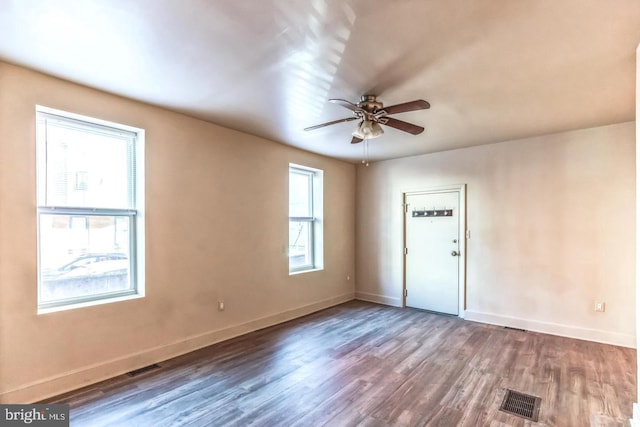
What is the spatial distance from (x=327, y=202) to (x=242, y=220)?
1.86 metres

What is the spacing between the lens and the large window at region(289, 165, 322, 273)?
5.20 m

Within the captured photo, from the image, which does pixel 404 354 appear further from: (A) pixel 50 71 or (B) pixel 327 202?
(A) pixel 50 71

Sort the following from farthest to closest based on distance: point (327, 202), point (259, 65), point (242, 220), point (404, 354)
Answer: point (327, 202) → point (242, 220) → point (404, 354) → point (259, 65)

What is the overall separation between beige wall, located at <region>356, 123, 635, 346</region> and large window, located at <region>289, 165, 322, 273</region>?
5.81 ft

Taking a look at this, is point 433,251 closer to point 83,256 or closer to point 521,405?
point 521,405

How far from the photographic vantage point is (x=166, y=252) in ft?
11.2

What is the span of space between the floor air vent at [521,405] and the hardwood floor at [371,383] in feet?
0.16

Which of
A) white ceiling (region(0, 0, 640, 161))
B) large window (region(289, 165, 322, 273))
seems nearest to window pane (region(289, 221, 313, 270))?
large window (region(289, 165, 322, 273))

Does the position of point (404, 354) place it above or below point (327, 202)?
below

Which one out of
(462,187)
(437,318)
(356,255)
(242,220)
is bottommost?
(437,318)

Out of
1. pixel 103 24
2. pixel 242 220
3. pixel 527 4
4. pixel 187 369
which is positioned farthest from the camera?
pixel 242 220

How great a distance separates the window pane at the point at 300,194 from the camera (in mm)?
5203

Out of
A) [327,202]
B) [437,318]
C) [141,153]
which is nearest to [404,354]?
[437,318]

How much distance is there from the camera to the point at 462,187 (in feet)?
16.4
